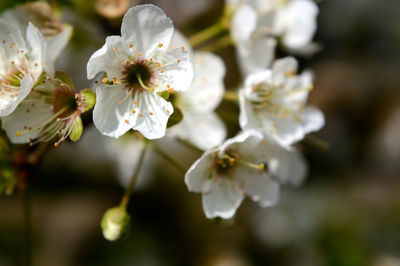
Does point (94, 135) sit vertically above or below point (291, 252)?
above

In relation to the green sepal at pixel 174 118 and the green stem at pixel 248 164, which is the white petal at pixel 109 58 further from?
the green stem at pixel 248 164

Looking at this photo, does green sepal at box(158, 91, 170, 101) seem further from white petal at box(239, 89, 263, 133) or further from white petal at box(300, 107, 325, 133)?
white petal at box(300, 107, 325, 133)

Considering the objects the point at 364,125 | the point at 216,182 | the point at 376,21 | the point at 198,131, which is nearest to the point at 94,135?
the point at 198,131

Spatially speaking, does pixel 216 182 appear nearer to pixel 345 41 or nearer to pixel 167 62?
pixel 167 62

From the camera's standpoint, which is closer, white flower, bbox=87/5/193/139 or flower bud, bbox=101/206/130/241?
white flower, bbox=87/5/193/139

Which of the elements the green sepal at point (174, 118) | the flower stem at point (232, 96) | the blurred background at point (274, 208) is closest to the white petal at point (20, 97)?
the green sepal at point (174, 118)

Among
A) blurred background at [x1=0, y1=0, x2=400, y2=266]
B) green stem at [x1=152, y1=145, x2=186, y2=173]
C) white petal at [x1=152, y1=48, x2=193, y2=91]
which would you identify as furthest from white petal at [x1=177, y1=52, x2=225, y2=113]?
blurred background at [x1=0, y1=0, x2=400, y2=266]
